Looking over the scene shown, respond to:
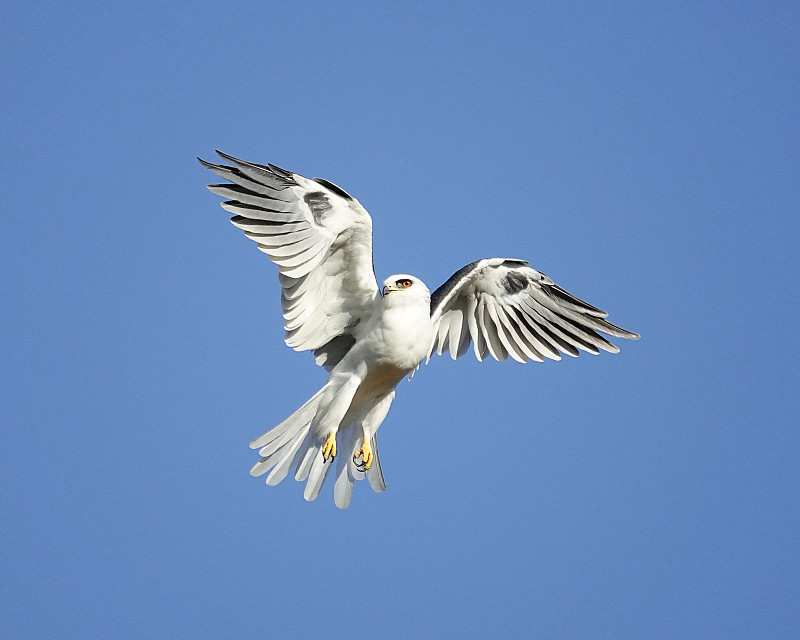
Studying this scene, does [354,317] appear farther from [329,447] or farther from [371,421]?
[329,447]

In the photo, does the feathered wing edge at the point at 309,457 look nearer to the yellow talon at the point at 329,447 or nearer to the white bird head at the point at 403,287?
the yellow talon at the point at 329,447

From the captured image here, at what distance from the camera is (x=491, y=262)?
13.6 meters

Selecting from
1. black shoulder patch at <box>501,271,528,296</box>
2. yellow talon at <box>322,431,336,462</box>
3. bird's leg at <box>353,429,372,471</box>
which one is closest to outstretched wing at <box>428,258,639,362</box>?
black shoulder patch at <box>501,271,528,296</box>

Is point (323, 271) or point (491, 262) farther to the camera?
point (491, 262)

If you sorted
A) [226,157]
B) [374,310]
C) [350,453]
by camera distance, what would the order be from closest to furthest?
[226,157]
[374,310]
[350,453]

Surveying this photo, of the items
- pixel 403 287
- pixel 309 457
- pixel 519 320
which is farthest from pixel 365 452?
pixel 519 320

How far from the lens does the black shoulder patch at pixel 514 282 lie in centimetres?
1407

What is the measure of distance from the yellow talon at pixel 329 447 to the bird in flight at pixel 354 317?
0.5 inches

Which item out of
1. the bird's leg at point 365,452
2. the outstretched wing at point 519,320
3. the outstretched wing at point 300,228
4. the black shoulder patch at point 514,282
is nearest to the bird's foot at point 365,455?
the bird's leg at point 365,452

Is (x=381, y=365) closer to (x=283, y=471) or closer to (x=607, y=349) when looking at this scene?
(x=283, y=471)

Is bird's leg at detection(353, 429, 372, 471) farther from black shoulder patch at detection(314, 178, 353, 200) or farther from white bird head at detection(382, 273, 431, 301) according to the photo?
black shoulder patch at detection(314, 178, 353, 200)

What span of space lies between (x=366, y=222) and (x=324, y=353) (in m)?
1.97

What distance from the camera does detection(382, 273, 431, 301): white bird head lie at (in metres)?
12.1

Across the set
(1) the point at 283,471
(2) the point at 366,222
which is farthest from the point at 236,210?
(1) the point at 283,471
